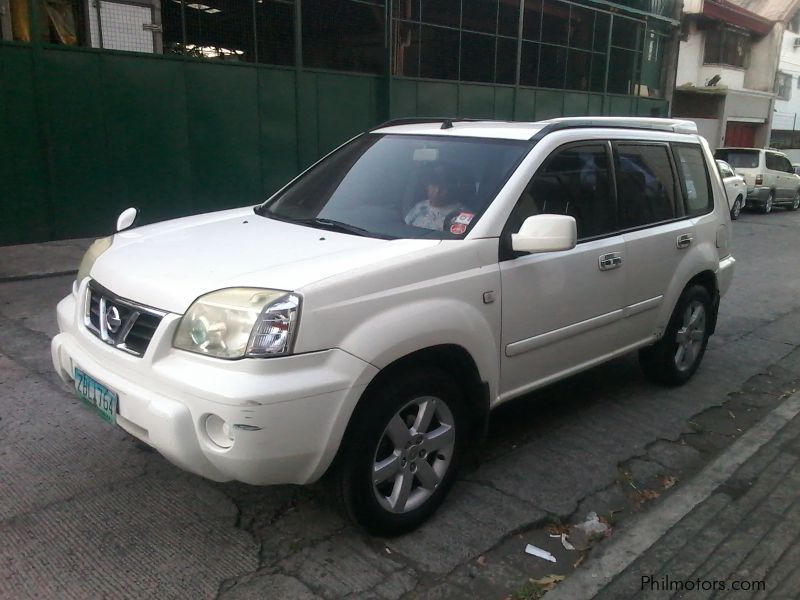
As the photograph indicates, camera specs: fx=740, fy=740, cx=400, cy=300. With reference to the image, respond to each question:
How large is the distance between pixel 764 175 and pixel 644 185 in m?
15.9

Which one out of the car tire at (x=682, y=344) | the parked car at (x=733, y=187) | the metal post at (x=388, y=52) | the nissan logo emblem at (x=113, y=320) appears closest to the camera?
the nissan logo emblem at (x=113, y=320)

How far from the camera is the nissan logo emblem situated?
310 cm

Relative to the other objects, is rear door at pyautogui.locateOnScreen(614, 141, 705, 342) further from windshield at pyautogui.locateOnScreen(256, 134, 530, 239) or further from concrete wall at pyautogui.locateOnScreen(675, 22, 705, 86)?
concrete wall at pyautogui.locateOnScreen(675, 22, 705, 86)

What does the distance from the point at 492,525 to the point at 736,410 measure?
246 centimetres

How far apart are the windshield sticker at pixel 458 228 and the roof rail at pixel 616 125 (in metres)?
0.69

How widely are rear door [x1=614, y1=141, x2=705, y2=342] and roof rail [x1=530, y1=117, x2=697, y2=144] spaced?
151mm

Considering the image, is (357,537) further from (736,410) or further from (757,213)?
(757,213)

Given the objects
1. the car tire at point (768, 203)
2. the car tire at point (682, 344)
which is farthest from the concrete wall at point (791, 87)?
the car tire at point (682, 344)

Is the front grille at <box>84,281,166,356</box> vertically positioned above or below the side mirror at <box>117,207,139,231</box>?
below

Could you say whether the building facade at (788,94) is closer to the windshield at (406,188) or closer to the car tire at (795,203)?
the car tire at (795,203)

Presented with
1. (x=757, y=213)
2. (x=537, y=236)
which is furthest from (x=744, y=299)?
(x=757, y=213)

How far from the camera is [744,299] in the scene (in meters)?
8.35

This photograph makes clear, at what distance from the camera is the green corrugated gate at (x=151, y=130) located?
33.0ft

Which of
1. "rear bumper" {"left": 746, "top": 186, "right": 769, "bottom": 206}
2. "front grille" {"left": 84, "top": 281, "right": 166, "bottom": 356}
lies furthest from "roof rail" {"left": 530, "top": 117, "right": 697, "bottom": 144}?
"rear bumper" {"left": 746, "top": 186, "right": 769, "bottom": 206}
